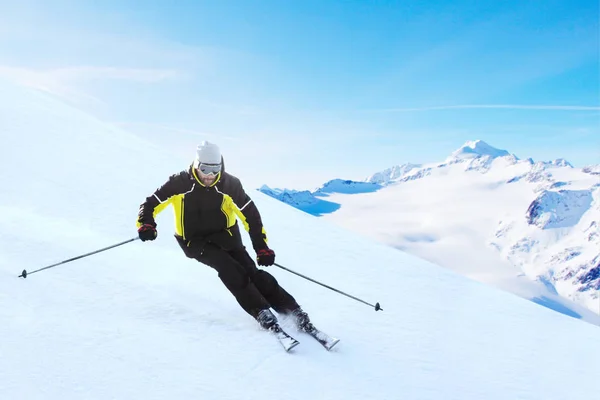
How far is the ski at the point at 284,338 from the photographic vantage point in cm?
358

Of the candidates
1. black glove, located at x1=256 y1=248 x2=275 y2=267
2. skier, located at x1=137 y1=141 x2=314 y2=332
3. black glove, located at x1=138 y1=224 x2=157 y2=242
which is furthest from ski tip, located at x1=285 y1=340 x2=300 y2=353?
black glove, located at x1=138 y1=224 x2=157 y2=242

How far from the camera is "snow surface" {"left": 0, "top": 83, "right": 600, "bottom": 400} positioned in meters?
3.05

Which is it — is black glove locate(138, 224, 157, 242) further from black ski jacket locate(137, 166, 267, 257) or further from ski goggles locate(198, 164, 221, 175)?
ski goggles locate(198, 164, 221, 175)

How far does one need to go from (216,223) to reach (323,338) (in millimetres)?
1618

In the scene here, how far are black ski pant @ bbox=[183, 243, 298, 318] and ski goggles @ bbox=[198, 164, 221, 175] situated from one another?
0.74 meters

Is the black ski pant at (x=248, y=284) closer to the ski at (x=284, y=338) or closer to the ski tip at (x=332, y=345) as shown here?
the ski at (x=284, y=338)

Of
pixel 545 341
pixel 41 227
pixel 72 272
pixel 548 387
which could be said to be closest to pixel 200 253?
pixel 72 272

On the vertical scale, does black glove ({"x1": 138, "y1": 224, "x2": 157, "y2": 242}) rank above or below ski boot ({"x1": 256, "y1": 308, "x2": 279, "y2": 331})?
above

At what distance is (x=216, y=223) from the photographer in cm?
457

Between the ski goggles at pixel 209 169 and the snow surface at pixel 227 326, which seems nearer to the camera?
the snow surface at pixel 227 326

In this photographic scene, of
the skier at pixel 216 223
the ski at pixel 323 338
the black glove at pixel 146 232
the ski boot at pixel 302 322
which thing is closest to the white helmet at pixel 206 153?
the skier at pixel 216 223

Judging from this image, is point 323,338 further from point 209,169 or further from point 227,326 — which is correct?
point 209,169

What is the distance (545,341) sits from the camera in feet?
15.5

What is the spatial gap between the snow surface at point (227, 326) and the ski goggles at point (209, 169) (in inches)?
49.5
